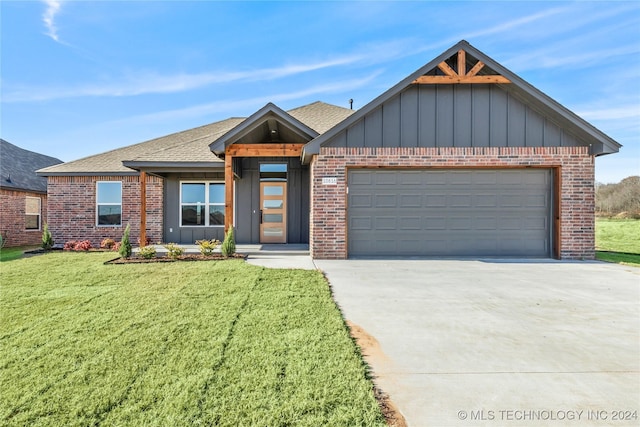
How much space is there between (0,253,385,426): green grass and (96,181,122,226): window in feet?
23.5

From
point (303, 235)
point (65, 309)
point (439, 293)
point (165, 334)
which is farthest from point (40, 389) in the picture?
point (303, 235)

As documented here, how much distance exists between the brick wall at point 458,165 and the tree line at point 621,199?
23.5 metres

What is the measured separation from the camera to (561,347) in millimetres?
3189

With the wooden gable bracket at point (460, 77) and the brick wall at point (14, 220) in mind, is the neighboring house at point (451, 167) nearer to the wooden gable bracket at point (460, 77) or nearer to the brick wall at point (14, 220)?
the wooden gable bracket at point (460, 77)

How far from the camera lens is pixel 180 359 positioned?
2809mm

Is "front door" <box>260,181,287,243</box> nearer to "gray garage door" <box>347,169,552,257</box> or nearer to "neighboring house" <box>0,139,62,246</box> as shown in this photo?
"gray garage door" <box>347,169,552,257</box>

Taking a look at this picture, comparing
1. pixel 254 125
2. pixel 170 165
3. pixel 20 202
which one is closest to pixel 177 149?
pixel 170 165

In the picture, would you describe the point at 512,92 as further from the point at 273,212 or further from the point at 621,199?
the point at 621,199

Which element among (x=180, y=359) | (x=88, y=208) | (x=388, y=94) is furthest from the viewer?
(x=88, y=208)

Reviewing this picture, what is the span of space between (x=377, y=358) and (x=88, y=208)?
13.3 metres

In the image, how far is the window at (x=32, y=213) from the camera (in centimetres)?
1365

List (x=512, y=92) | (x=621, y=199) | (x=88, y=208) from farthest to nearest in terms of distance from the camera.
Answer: (x=621, y=199) < (x=88, y=208) < (x=512, y=92)

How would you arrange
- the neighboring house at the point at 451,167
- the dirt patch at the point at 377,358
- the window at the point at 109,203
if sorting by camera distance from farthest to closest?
1. the window at the point at 109,203
2. the neighboring house at the point at 451,167
3. the dirt patch at the point at 377,358

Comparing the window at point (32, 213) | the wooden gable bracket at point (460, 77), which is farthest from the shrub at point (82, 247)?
the wooden gable bracket at point (460, 77)
